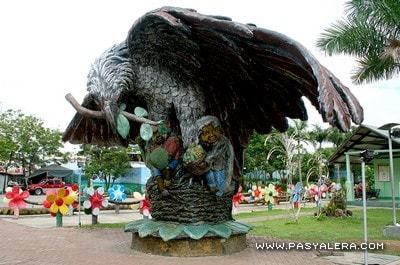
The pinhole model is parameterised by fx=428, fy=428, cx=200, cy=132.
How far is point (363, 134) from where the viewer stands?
2220 centimetres

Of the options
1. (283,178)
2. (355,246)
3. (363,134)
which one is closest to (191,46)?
(355,246)

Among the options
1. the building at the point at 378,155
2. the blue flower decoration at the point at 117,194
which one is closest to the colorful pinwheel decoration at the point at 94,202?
the blue flower decoration at the point at 117,194

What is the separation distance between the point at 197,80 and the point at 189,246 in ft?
10.1

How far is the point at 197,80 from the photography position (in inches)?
325

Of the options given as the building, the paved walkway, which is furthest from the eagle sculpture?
the building

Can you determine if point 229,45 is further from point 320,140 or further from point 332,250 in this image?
point 320,140

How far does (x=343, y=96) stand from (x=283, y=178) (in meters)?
39.4

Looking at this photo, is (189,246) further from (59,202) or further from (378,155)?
(378,155)

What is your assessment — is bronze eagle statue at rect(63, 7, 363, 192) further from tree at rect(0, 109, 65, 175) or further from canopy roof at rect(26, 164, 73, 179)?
canopy roof at rect(26, 164, 73, 179)

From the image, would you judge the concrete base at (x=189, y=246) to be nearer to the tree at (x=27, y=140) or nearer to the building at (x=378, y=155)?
the building at (x=378, y=155)

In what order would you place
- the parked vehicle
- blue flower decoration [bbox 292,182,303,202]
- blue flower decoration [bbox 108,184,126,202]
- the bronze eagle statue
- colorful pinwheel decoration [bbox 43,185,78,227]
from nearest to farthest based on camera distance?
the bronze eagle statue
colorful pinwheel decoration [bbox 43,185,78,227]
blue flower decoration [bbox 292,182,303,202]
blue flower decoration [bbox 108,184,126,202]
the parked vehicle

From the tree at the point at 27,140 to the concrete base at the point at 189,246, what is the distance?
29.5m

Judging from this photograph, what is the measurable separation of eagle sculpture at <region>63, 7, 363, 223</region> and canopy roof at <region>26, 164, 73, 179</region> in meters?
35.5

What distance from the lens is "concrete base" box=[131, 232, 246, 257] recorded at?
7.48 metres
